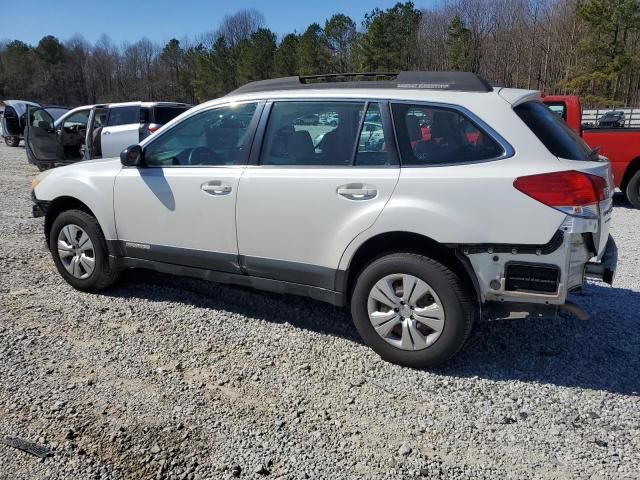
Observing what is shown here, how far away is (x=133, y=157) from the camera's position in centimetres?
431

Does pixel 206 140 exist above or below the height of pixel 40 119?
below

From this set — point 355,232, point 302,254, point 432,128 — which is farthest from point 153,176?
point 432,128

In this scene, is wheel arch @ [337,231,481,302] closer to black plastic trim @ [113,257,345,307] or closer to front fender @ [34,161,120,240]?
black plastic trim @ [113,257,345,307]

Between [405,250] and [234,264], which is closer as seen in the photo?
[405,250]

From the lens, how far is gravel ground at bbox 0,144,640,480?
8.72ft

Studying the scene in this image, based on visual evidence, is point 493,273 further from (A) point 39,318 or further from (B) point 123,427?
(A) point 39,318

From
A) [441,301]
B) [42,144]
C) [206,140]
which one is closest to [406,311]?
[441,301]

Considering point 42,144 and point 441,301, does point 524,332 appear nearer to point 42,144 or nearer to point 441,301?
point 441,301

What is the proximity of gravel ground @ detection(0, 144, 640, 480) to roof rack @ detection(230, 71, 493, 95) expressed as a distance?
180 centimetres

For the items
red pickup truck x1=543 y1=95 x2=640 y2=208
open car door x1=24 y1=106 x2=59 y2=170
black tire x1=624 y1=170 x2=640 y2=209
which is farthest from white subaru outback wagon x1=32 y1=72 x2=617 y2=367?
open car door x1=24 y1=106 x2=59 y2=170

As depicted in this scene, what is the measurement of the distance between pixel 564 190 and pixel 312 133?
67.9 inches

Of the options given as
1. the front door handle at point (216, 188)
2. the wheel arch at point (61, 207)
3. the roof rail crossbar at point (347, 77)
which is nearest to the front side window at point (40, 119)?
the wheel arch at point (61, 207)

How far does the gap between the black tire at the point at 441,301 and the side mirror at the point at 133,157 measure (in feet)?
6.83

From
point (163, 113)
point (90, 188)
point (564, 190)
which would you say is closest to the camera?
point (564, 190)
